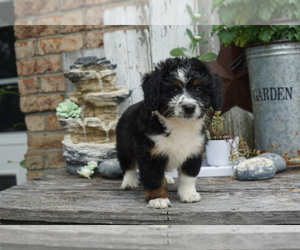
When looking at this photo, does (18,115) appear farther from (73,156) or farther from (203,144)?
(203,144)

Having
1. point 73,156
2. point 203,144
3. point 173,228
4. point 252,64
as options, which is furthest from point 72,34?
point 173,228

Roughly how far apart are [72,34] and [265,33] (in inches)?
63.1

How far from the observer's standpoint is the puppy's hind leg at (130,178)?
8.25 ft

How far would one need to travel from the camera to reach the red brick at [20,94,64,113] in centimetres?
355

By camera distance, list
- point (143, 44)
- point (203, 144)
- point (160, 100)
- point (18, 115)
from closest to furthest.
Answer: point (160, 100) → point (203, 144) → point (143, 44) → point (18, 115)

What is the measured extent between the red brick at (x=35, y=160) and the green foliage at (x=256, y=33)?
1.86m

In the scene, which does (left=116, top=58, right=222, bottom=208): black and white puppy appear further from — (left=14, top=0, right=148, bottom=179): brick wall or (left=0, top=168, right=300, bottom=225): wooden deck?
(left=14, top=0, right=148, bottom=179): brick wall

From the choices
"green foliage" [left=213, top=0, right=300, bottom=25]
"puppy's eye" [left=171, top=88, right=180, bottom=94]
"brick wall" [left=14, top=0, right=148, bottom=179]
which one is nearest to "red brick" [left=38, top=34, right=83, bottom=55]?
"brick wall" [left=14, top=0, right=148, bottom=179]

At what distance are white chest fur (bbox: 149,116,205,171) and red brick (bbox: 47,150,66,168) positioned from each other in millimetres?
1693

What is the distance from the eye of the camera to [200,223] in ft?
6.27

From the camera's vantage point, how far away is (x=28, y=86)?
11.8ft

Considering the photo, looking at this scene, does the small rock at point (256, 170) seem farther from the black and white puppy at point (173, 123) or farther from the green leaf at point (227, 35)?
the green leaf at point (227, 35)

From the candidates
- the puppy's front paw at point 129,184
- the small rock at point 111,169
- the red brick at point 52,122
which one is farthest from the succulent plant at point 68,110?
the puppy's front paw at point 129,184

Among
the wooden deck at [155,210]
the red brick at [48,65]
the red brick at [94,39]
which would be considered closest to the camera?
the wooden deck at [155,210]
